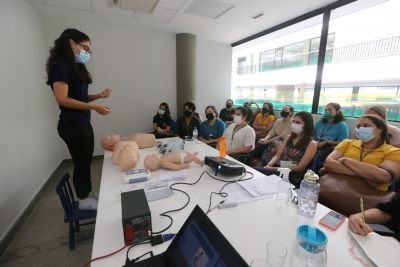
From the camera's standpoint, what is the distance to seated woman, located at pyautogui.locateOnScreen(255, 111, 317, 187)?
186cm

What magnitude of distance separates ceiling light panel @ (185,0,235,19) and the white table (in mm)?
2843

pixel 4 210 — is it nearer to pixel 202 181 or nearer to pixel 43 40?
pixel 202 181

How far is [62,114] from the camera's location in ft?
4.77

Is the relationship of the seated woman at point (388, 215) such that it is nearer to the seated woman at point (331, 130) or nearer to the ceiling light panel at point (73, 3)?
the seated woman at point (331, 130)

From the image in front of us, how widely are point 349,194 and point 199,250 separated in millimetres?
1309

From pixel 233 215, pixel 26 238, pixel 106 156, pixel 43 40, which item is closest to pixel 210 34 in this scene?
pixel 43 40

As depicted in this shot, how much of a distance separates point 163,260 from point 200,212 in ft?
0.79

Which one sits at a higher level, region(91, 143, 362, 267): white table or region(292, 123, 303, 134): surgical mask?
region(292, 123, 303, 134): surgical mask

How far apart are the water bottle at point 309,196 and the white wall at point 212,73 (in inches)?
164

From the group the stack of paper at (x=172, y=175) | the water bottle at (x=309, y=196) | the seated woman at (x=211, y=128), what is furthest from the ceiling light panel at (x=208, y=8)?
the water bottle at (x=309, y=196)

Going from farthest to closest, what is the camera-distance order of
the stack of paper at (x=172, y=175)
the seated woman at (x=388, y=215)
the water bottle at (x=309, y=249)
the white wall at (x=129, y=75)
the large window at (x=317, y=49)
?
the white wall at (x=129, y=75) → the large window at (x=317, y=49) → the stack of paper at (x=172, y=175) → the seated woman at (x=388, y=215) → the water bottle at (x=309, y=249)

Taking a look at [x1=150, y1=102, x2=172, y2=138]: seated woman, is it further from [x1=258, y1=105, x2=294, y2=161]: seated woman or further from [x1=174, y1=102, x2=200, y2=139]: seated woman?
[x1=258, y1=105, x2=294, y2=161]: seated woman

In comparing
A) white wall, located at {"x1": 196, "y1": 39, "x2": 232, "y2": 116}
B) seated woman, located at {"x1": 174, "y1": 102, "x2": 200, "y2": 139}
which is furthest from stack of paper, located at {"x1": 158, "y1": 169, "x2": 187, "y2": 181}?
white wall, located at {"x1": 196, "y1": 39, "x2": 232, "y2": 116}

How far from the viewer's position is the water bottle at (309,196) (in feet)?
3.20
